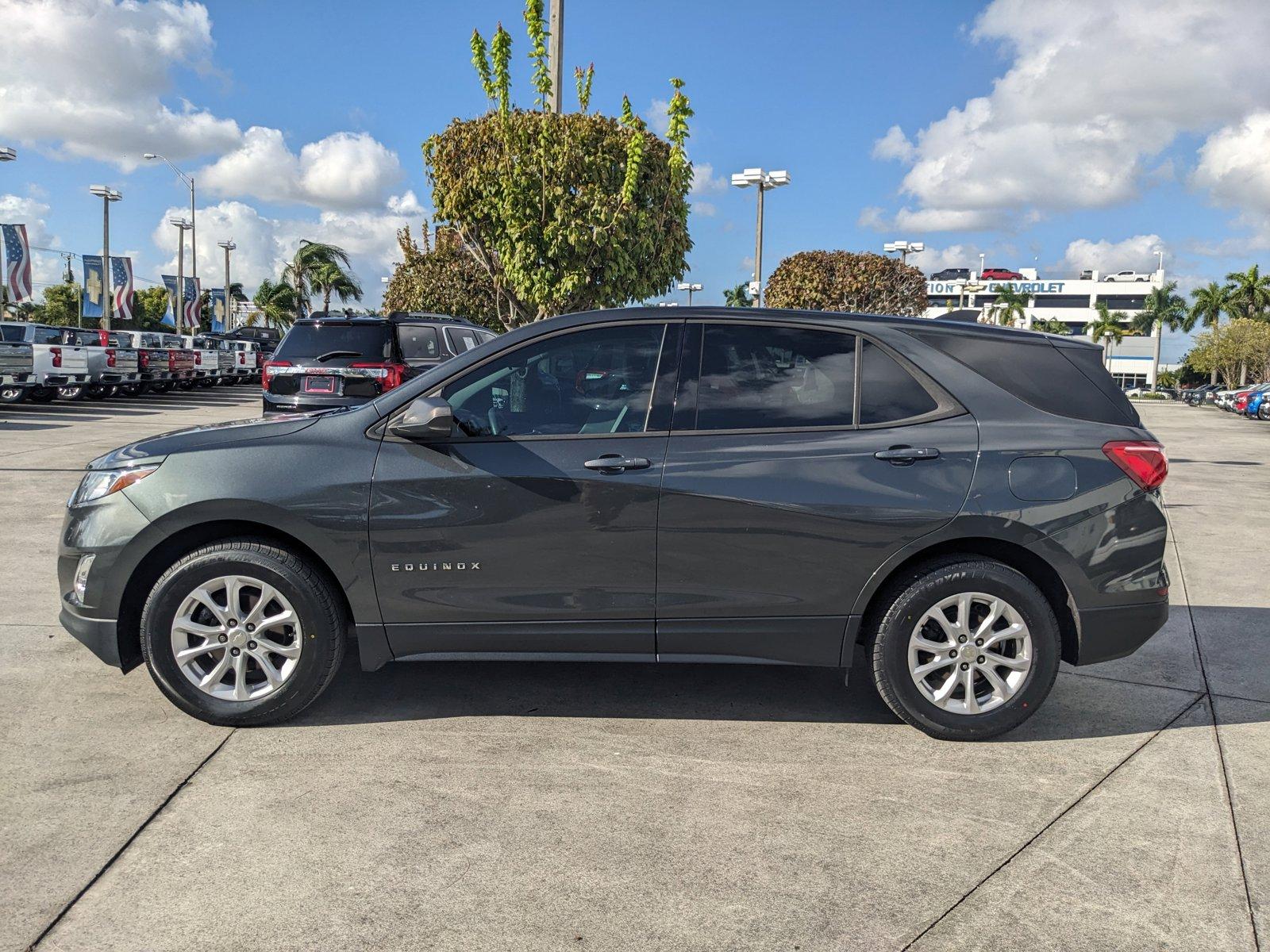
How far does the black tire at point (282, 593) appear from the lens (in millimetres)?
4195

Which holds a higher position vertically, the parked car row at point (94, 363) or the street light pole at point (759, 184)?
the street light pole at point (759, 184)

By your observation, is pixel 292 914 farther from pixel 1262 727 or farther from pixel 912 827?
pixel 1262 727

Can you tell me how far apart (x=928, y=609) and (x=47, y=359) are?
72.5ft

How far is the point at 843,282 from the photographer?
47406 millimetres

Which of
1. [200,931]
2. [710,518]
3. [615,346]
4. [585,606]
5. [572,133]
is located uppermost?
[572,133]

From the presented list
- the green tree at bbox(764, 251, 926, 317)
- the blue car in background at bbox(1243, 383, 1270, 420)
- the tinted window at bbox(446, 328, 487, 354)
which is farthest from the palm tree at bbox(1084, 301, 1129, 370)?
the tinted window at bbox(446, 328, 487, 354)

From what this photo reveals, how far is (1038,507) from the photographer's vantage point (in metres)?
4.21

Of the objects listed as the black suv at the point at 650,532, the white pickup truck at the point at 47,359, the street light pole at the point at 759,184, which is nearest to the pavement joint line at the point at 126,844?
the black suv at the point at 650,532

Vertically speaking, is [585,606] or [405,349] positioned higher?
[405,349]

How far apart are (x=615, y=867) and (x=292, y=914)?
0.92 metres

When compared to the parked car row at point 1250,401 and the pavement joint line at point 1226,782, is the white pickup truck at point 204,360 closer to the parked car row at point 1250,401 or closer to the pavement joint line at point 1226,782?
the pavement joint line at point 1226,782

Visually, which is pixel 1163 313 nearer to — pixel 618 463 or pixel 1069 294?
pixel 1069 294

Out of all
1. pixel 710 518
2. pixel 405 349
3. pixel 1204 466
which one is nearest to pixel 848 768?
pixel 710 518

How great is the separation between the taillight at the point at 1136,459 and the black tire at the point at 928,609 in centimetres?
59
